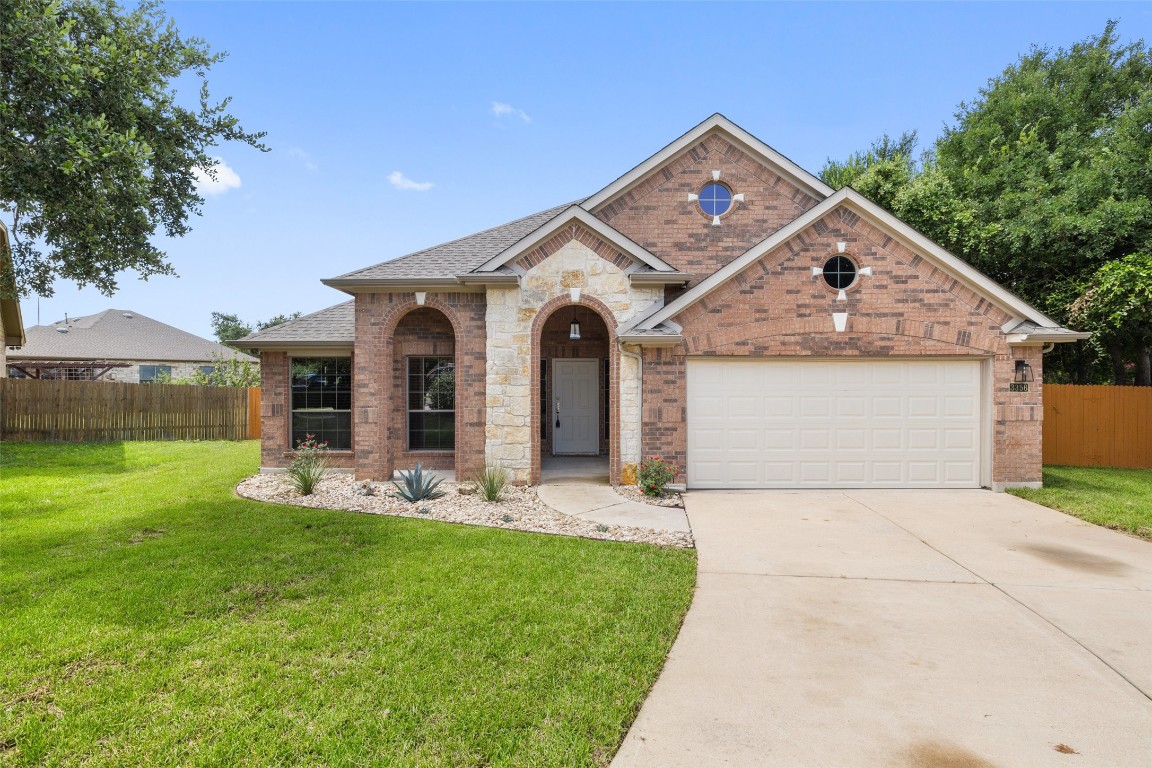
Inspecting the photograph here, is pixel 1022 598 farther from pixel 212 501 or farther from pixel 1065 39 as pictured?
pixel 1065 39

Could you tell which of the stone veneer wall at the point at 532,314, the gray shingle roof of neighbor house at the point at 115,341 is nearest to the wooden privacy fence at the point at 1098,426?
the stone veneer wall at the point at 532,314

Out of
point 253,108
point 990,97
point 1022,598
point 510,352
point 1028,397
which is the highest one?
point 990,97

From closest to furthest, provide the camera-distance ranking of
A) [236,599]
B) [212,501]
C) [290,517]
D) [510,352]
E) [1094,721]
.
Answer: [1094,721], [236,599], [290,517], [212,501], [510,352]

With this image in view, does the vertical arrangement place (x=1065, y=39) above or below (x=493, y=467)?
above

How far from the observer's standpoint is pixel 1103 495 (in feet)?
28.7

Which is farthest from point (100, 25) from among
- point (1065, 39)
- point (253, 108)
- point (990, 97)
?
point (1065, 39)

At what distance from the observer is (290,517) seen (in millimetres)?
7234

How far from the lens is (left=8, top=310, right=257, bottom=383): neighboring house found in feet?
85.7

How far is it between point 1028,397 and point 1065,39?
1650 cm

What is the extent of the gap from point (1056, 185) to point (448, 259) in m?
16.8

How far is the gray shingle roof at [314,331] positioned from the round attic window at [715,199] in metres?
7.88

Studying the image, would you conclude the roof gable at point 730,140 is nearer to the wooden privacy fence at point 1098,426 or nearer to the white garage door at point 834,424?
the white garage door at point 834,424

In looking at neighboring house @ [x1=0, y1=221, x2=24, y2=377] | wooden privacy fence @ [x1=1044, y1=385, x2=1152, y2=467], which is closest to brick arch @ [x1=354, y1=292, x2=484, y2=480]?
wooden privacy fence @ [x1=1044, y1=385, x2=1152, y2=467]

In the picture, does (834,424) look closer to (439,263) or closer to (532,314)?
(532,314)
